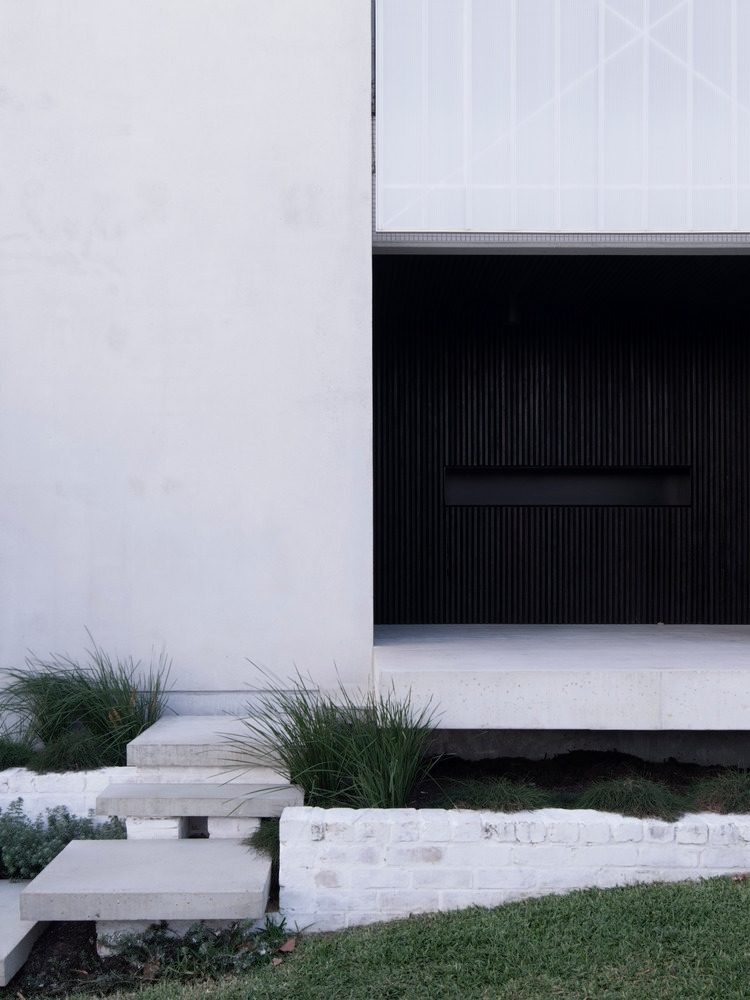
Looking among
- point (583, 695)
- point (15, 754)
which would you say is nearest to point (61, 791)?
point (15, 754)

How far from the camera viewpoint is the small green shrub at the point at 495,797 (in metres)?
3.35

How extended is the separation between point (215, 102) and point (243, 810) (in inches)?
134

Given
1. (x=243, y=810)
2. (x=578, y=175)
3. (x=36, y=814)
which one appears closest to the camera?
(x=243, y=810)

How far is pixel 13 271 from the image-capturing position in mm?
4223

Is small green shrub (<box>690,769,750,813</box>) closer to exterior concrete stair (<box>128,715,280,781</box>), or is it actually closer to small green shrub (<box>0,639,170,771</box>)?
exterior concrete stair (<box>128,715,280,781</box>)

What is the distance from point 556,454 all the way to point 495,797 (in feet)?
12.2

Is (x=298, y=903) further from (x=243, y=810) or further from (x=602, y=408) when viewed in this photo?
(x=602, y=408)

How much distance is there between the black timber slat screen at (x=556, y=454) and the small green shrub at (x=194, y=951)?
3.70 m

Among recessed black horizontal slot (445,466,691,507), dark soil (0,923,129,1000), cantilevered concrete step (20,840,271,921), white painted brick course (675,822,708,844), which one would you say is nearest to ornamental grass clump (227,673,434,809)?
Answer: cantilevered concrete step (20,840,271,921)

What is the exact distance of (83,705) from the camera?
13.1ft

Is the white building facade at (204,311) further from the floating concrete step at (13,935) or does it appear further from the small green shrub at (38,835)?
the floating concrete step at (13,935)

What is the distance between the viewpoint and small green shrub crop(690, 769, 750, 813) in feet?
11.2

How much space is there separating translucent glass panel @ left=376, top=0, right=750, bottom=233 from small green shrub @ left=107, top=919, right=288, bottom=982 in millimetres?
3201

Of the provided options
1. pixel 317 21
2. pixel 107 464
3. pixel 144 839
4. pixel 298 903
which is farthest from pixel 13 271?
pixel 298 903
